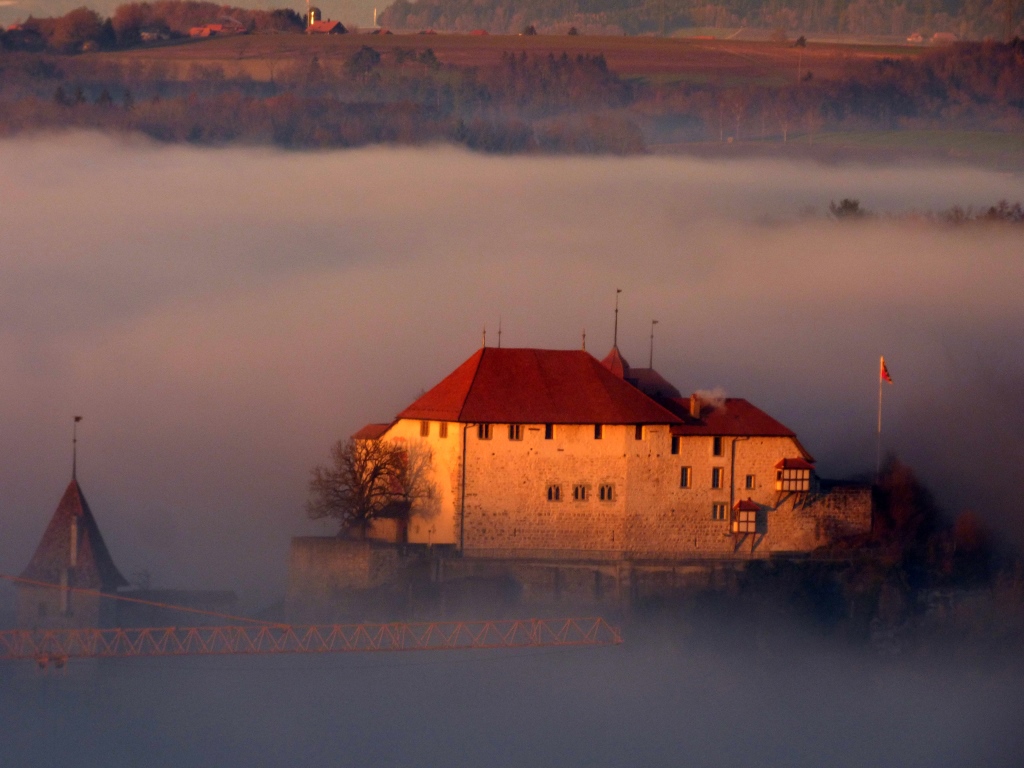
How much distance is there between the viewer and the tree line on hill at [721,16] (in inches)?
6796

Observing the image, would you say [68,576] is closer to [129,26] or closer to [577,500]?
[577,500]

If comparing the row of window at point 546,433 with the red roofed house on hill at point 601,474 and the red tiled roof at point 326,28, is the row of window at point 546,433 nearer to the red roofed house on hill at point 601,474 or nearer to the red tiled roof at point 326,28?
the red roofed house on hill at point 601,474

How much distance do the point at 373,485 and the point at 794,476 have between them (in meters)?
15.2

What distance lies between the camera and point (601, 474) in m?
103

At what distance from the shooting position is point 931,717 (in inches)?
4176

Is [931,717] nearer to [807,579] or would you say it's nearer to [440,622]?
[807,579]

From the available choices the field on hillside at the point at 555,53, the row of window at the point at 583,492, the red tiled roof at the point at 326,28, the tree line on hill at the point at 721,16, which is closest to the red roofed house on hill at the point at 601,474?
the row of window at the point at 583,492

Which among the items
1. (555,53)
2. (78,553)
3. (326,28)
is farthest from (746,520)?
(326,28)

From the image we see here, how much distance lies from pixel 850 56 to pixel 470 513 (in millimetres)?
64755

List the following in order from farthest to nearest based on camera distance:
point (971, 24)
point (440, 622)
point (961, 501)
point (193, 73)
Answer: point (971, 24)
point (193, 73)
point (961, 501)
point (440, 622)

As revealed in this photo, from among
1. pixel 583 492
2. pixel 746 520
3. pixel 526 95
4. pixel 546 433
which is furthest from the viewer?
pixel 526 95

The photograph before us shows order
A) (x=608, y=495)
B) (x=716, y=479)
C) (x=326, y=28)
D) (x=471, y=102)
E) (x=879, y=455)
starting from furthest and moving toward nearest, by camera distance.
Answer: (x=326, y=28) → (x=471, y=102) → (x=879, y=455) → (x=716, y=479) → (x=608, y=495)

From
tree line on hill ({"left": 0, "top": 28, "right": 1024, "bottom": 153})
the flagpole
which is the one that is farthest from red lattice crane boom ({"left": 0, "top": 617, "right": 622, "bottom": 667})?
tree line on hill ({"left": 0, "top": 28, "right": 1024, "bottom": 153})

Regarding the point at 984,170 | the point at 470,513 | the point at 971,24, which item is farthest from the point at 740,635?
the point at 971,24
